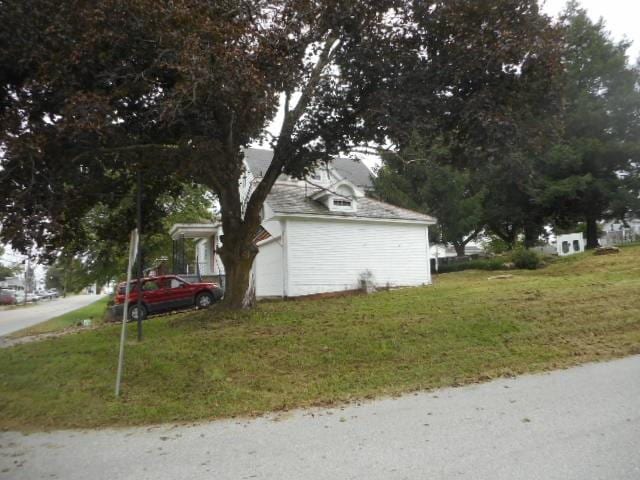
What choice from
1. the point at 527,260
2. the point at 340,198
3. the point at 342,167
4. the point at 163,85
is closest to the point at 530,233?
the point at 527,260

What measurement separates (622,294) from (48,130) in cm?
1257

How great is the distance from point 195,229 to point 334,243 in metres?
8.86

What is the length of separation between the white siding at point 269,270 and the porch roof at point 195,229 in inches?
208

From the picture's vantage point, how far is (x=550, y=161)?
28047 millimetres

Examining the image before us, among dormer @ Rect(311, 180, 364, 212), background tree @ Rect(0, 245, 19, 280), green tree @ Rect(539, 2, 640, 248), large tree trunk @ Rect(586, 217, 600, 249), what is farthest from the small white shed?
background tree @ Rect(0, 245, 19, 280)

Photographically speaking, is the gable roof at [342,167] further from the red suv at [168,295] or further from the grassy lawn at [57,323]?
the grassy lawn at [57,323]

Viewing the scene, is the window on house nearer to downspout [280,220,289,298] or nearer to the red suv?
the red suv

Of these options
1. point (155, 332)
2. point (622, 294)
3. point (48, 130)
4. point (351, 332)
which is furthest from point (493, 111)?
point (155, 332)

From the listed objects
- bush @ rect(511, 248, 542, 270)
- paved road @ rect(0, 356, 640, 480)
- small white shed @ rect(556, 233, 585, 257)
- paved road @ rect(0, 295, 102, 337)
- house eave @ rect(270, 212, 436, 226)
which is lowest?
paved road @ rect(0, 295, 102, 337)

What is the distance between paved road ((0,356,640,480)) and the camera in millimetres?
4336

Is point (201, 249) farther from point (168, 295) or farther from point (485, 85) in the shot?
point (485, 85)

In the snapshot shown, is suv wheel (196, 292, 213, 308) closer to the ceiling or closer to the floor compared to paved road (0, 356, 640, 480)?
closer to the ceiling

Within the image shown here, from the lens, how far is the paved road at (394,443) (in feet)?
14.2

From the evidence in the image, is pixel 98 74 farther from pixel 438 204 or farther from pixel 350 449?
pixel 438 204
